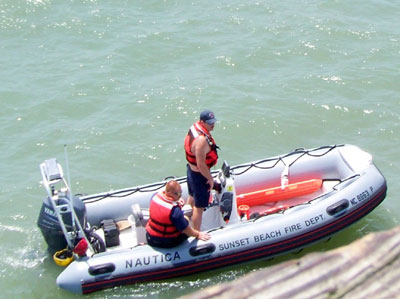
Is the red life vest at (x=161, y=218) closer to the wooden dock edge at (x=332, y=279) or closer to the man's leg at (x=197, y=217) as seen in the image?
the man's leg at (x=197, y=217)

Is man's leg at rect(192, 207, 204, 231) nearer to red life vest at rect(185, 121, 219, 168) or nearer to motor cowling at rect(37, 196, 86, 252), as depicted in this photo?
red life vest at rect(185, 121, 219, 168)

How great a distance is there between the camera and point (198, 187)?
600 cm

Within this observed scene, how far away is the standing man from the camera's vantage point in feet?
18.7

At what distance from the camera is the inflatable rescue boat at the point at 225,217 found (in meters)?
5.71

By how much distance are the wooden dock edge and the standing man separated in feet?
13.5

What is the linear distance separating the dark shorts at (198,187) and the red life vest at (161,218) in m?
0.44

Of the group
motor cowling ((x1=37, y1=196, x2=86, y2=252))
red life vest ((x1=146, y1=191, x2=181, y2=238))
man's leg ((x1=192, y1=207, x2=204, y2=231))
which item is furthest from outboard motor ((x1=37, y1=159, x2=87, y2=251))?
man's leg ((x1=192, y1=207, x2=204, y2=231))

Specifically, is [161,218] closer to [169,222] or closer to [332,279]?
[169,222]

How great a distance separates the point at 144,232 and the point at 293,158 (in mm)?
1900

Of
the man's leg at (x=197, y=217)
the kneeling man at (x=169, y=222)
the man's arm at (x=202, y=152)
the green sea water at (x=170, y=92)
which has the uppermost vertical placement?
the man's arm at (x=202, y=152)

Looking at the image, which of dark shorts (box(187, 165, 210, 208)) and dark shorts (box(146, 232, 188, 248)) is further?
dark shorts (box(187, 165, 210, 208))

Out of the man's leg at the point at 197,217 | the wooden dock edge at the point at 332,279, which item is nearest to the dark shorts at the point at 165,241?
the man's leg at the point at 197,217

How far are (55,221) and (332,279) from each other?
4504 millimetres

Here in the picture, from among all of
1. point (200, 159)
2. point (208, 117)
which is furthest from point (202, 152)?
point (208, 117)
